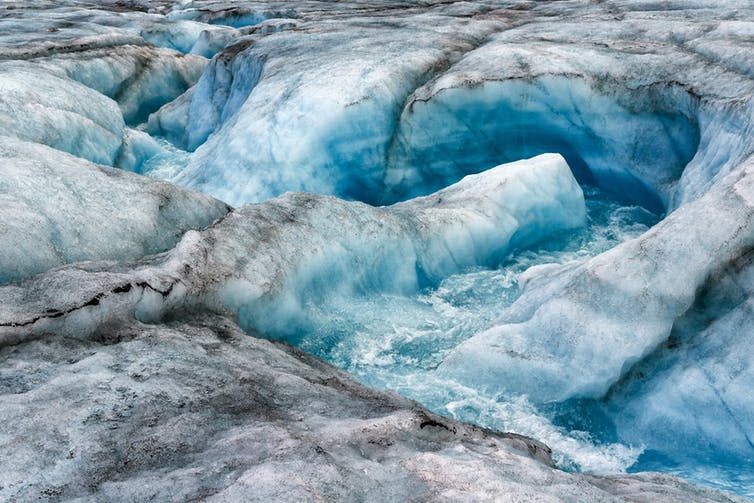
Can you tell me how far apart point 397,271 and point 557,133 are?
12.7ft

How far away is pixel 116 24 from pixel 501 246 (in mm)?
13675

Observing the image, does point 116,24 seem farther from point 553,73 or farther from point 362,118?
point 553,73

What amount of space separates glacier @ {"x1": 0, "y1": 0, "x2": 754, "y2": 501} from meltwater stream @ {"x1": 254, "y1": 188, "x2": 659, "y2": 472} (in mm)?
26

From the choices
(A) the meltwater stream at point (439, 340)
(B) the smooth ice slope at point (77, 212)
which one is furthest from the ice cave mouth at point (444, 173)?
(B) the smooth ice slope at point (77, 212)

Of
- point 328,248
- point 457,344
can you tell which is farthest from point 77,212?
point 457,344

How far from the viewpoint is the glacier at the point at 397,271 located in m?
3.23

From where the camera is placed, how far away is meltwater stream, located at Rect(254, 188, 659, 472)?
515 centimetres

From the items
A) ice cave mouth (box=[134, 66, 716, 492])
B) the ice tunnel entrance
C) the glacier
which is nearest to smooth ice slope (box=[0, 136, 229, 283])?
the glacier

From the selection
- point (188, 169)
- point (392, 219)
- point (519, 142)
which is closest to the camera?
point (392, 219)

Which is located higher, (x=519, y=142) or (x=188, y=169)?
(x=519, y=142)

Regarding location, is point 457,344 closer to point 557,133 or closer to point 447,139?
point 447,139

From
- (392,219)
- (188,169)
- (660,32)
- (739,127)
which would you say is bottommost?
(188,169)

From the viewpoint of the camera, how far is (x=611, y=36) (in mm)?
10172

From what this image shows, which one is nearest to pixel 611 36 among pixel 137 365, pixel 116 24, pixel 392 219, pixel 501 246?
pixel 501 246
